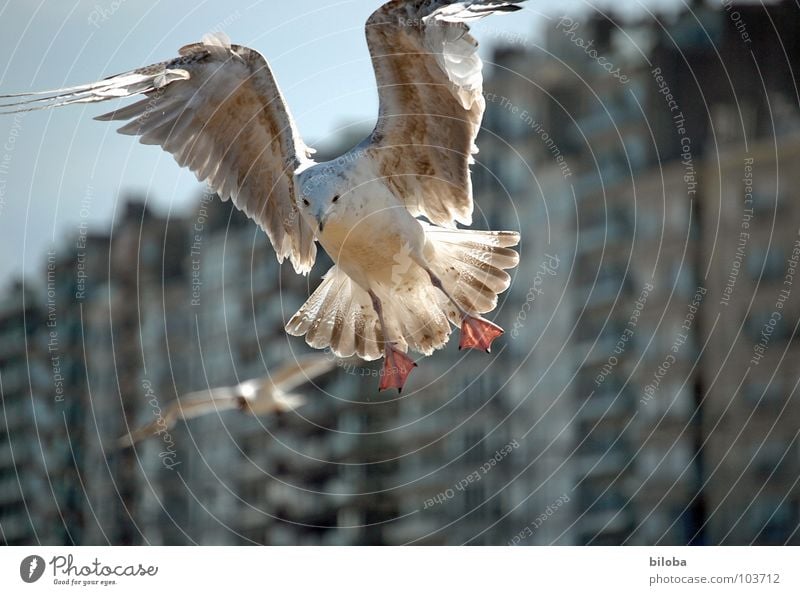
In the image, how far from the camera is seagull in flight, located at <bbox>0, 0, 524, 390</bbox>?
9656mm

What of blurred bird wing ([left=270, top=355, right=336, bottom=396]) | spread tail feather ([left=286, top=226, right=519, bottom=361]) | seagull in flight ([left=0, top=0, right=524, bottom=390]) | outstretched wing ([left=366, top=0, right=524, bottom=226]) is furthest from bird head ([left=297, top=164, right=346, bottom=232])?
blurred bird wing ([left=270, top=355, right=336, bottom=396])

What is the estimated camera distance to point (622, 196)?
33.8m

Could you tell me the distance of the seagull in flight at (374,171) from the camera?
9.66 m

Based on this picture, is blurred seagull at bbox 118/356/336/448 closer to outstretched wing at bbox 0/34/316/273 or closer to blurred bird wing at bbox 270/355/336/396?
blurred bird wing at bbox 270/355/336/396

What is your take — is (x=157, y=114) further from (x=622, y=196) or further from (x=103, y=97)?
(x=622, y=196)

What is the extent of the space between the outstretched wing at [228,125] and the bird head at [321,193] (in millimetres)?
417

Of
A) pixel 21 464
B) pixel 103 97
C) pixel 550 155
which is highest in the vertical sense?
pixel 550 155

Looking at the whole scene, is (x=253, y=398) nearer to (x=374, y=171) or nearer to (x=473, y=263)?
(x=473, y=263)

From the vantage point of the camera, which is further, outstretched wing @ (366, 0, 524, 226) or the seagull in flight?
the seagull in flight

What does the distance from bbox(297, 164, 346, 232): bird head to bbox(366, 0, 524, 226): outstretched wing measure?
0.36m

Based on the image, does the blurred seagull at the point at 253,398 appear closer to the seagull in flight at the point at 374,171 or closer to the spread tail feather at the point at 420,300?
the spread tail feather at the point at 420,300

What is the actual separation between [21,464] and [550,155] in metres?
13.2
